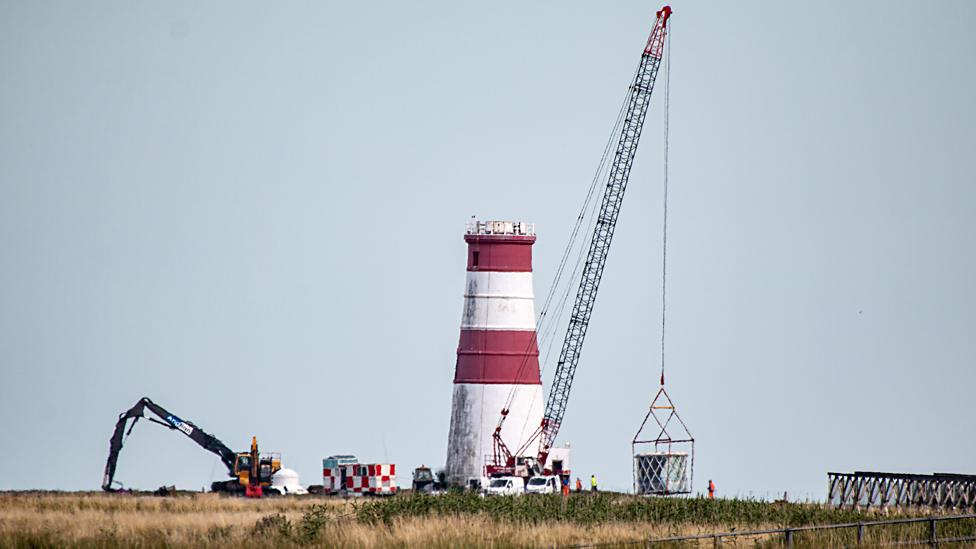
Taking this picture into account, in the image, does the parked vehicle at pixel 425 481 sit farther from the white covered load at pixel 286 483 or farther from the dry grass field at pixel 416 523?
the dry grass field at pixel 416 523

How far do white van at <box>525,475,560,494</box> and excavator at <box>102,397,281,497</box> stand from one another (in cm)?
1771

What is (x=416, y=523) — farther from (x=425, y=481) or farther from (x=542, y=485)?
(x=425, y=481)

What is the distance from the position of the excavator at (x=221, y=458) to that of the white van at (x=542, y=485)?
17712 millimetres

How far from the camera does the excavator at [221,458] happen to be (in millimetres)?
106500

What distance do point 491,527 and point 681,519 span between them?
946 cm

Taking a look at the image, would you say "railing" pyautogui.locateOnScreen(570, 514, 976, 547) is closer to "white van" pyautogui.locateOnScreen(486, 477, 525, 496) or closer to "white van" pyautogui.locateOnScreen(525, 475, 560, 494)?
"white van" pyautogui.locateOnScreen(486, 477, 525, 496)

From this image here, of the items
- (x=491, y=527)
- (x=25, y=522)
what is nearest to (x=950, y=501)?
(x=491, y=527)

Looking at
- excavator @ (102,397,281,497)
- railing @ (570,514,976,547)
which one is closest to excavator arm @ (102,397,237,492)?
excavator @ (102,397,281,497)

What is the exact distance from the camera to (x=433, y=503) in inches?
2842

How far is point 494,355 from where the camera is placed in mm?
106750

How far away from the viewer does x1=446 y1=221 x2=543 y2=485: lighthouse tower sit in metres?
107

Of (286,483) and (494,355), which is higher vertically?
(494,355)

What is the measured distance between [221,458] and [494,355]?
2015 centimetres

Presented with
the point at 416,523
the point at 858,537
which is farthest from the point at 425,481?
the point at 858,537
